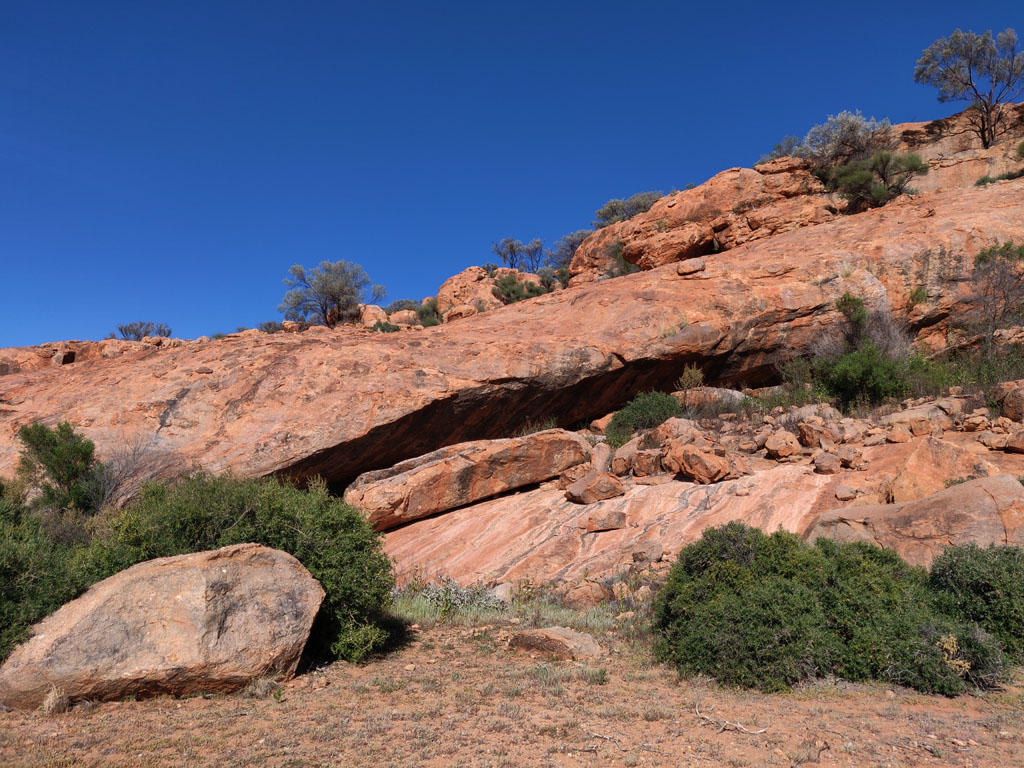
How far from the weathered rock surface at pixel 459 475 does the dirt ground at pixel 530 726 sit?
5.23m

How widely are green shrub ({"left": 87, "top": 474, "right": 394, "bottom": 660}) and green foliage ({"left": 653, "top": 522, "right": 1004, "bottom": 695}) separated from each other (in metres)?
3.28

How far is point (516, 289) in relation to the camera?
3055 cm

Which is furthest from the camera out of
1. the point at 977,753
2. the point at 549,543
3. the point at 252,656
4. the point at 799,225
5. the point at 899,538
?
the point at 799,225

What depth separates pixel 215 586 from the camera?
18.2 feet

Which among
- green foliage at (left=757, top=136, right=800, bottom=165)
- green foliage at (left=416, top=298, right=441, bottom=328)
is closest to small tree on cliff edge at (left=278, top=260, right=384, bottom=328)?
green foliage at (left=416, top=298, right=441, bottom=328)

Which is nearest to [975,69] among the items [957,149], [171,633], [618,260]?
[957,149]

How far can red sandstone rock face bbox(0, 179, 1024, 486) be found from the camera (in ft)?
36.1

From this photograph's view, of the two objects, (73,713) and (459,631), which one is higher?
(73,713)

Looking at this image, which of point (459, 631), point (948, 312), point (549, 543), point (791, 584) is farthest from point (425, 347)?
point (948, 312)

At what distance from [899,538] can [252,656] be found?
7.06 m

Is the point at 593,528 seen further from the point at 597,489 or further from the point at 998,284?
the point at 998,284

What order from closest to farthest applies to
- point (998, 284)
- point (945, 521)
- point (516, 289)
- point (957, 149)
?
point (945, 521) < point (998, 284) < point (957, 149) < point (516, 289)

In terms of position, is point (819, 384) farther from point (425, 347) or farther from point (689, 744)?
point (689, 744)

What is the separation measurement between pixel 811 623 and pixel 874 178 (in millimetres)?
20152
